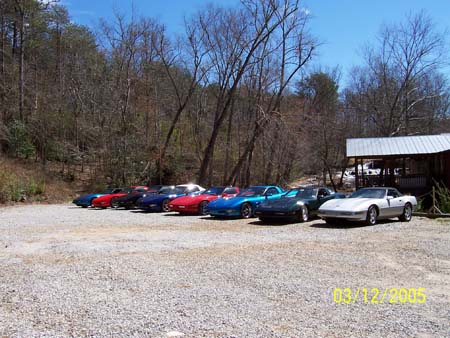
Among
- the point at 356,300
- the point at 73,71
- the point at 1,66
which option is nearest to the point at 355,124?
the point at 73,71

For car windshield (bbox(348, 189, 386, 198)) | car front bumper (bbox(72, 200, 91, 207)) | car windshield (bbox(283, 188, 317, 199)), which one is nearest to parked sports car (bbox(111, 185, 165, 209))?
car front bumper (bbox(72, 200, 91, 207))

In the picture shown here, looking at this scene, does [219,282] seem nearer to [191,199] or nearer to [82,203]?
[191,199]

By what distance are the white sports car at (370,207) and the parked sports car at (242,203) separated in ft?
10.2

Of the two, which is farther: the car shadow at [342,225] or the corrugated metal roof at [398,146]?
the corrugated metal roof at [398,146]

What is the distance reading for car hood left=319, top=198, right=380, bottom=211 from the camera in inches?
546

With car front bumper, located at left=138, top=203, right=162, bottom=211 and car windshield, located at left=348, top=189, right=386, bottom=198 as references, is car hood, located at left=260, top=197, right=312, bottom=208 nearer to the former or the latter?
car windshield, located at left=348, top=189, right=386, bottom=198

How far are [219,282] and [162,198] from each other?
13.8 metres

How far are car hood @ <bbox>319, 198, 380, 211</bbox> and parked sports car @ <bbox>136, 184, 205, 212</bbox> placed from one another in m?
8.14

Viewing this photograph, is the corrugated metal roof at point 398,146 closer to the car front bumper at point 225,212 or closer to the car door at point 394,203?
the car door at point 394,203

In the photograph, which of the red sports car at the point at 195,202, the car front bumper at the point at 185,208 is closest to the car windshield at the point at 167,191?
the red sports car at the point at 195,202

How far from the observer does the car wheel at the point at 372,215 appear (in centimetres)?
1387

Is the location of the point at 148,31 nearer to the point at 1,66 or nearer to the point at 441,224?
the point at 1,66

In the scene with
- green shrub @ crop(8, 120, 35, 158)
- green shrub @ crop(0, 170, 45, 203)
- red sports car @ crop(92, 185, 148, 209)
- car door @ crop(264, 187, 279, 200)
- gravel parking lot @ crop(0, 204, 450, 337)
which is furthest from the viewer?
green shrub @ crop(8, 120, 35, 158)

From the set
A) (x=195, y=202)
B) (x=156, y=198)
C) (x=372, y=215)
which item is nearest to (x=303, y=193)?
(x=372, y=215)
